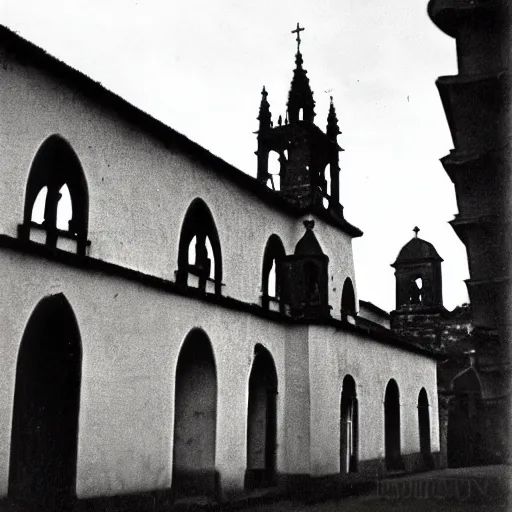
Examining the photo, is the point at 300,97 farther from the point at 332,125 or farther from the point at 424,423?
the point at 424,423

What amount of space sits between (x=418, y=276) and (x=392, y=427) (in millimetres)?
10919

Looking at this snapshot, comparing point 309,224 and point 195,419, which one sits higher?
point 309,224

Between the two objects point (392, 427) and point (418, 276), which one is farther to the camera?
point (418, 276)

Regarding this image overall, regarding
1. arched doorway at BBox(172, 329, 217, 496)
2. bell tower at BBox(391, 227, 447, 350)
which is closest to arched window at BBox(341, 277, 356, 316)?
arched doorway at BBox(172, 329, 217, 496)

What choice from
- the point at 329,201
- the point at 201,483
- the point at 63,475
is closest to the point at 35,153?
the point at 63,475

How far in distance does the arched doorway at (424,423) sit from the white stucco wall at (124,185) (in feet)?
38.0

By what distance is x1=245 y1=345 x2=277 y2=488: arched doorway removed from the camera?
21.4 meters

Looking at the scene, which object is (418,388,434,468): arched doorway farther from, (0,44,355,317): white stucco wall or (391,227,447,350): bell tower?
(0,44,355,317): white stucco wall

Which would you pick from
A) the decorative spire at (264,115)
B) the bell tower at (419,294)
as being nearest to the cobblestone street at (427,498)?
the decorative spire at (264,115)

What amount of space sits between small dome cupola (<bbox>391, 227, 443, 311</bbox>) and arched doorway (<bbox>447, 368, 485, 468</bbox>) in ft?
14.8

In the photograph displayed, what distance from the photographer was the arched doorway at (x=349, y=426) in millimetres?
23906

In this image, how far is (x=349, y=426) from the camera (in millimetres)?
24172

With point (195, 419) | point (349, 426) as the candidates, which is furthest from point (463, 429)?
point (195, 419)

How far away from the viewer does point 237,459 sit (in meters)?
19.4
